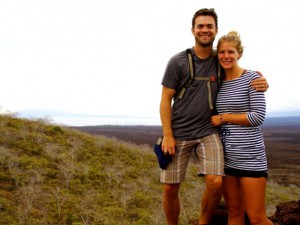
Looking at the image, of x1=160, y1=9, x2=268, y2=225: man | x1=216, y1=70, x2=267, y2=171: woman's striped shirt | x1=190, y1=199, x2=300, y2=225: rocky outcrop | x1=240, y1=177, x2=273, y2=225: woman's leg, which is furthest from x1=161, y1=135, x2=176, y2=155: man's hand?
x1=190, y1=199, x2=300, y2=225: rocky outcrop

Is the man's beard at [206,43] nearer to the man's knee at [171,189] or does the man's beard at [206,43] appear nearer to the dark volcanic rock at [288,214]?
the man's knee at [171,189]

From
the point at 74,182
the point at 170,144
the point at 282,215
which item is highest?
the point at 170,144

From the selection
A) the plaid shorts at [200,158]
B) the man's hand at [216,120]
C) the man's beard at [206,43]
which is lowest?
the plaid shorts at [200,158]

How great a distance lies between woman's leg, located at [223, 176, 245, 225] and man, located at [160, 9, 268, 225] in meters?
0.08

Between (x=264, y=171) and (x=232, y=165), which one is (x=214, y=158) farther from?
(x=264, y=171)

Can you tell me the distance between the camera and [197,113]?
11.2 ft

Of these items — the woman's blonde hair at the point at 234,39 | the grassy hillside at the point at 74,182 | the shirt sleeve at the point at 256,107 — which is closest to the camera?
the shirt sleeve at the point at 256,107

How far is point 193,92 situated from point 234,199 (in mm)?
1101

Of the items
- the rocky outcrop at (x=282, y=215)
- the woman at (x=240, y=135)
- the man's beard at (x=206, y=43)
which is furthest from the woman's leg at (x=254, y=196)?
the man's beard at (x=206, y=43)

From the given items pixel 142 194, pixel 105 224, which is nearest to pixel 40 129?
pixel 142 194

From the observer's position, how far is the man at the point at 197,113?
337 cm

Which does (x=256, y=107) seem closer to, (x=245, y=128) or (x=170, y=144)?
(x=245, y=128)

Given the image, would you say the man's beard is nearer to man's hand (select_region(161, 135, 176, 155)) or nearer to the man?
the man

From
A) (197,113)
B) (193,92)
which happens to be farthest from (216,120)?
(193,92)
